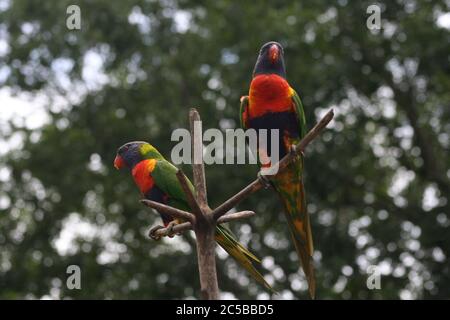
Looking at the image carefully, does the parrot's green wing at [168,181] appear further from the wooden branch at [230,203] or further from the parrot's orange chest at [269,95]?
the wooden branch at [230,203]

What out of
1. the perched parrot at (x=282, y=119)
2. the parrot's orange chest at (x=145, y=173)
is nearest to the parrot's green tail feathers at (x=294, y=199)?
the perched parrot at (x=282, y=119)

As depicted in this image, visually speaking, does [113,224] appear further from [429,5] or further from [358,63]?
[429,5]

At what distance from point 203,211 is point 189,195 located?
0.20m

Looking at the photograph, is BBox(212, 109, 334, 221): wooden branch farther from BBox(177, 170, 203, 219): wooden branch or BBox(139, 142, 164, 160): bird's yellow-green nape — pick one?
BBox(139, 142, 164, 160): bird's yellow-green nape

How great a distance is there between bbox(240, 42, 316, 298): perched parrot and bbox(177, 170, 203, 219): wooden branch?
1378mm

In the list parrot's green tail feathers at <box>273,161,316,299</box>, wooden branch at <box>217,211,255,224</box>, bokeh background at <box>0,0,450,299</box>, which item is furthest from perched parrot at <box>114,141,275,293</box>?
bokeh background at <box>0,0,450,299</box>

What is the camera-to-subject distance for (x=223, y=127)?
1144 cm

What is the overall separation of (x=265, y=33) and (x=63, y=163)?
435cm

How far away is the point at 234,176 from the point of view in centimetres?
1104

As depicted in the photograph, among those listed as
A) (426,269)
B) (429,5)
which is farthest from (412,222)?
(429,5)

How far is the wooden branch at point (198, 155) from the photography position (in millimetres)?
4046

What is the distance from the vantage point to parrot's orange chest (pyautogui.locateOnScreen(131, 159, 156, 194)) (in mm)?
5387

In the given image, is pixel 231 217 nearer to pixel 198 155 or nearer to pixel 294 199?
pixel 198 155

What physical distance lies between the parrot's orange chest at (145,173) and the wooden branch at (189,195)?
4.97 ft
